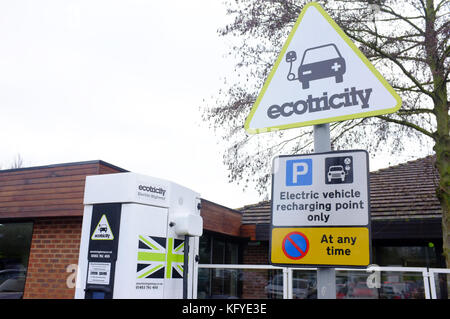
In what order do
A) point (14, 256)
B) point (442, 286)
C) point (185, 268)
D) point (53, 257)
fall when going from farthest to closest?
point (14, 256) < point (442, 286) < point (53, 257) < point (185, 268)

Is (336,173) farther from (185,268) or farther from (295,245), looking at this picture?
(185,268)

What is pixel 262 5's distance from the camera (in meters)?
9.73

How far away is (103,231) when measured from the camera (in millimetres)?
4203

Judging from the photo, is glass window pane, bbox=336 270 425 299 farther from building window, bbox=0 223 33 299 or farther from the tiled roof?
building window, bbox=0 223 33 299

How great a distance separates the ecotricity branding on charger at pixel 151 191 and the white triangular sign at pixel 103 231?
42 cm

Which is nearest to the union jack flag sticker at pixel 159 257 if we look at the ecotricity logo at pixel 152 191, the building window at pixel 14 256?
the ecotricity logo at pixel 152 191

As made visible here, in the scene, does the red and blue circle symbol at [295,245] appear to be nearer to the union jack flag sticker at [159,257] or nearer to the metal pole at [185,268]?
the union jack flag sticker at [159,257]

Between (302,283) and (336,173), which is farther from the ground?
(336,173)

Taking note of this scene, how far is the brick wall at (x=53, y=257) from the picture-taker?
8859 millimetres

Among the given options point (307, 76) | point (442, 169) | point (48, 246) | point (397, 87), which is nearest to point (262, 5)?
point (397, 87)

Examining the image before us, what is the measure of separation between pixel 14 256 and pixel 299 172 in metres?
9.64

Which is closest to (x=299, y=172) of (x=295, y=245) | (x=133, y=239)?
(x=295, y=245)

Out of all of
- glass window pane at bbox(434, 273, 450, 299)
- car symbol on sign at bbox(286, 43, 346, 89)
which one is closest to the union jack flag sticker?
car symbol on sign at bbox(286, 43, 346, 89)
